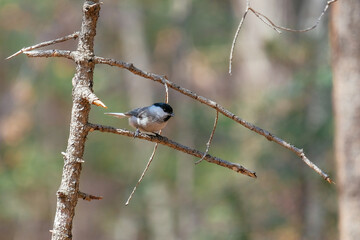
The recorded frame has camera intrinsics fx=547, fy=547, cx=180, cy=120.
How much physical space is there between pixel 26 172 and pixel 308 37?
6.22 metres

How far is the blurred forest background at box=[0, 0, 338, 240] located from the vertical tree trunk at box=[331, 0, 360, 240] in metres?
1.91

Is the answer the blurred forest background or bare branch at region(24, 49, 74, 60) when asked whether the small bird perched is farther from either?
the blurred forest background

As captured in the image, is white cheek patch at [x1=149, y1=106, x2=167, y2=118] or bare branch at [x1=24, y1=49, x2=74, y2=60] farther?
white cheek patch at [x1=149, y1=106, x2=167, y2=118]

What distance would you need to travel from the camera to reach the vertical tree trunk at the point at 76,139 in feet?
8.17

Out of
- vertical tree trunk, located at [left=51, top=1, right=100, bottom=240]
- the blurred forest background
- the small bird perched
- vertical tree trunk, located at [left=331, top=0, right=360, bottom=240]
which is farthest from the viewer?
the blurred forest background

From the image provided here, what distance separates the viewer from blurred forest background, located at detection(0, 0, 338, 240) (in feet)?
28.0

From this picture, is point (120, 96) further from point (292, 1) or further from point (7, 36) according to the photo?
point (292, 1)

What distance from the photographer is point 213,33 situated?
53.0 feet

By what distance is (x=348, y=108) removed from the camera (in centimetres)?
557

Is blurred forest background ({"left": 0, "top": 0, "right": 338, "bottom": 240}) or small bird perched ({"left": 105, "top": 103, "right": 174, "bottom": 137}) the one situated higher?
blurred forest background ({"left": 0, "top": 0, "right": 338, "bottom": 240})

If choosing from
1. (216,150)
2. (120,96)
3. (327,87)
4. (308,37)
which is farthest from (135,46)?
(327,87)

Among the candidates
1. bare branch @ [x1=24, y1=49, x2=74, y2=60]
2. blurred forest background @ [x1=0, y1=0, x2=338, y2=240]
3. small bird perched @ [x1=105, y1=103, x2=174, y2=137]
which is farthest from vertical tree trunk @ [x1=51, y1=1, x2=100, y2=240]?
blurred forest background @ [x1=0, y1=0, x2=338, y2=240]

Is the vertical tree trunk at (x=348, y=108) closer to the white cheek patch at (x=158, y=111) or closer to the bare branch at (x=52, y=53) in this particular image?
the white cheek patch at (x=158, y=111)

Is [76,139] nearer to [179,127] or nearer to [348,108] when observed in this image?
[348,108]
